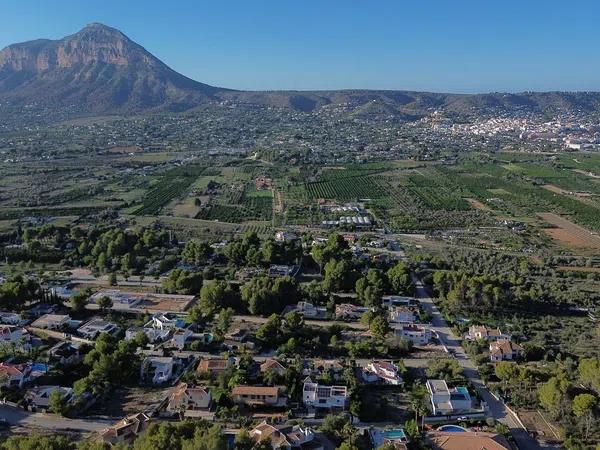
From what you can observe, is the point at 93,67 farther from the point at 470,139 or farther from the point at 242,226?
the point at 242,226

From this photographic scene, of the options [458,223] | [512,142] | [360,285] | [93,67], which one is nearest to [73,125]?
[93,67]

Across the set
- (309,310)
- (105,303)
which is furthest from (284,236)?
(105,303)

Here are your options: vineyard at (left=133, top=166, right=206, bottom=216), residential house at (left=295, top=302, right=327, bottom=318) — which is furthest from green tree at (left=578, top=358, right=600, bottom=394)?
vineyard at (left=133, top=166, right=206, bottom=216)

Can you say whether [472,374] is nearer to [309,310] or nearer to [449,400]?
[449,400]

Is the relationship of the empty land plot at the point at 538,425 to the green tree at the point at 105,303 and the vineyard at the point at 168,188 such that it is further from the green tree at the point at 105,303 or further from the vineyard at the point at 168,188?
the vineyard at the point at 168,188

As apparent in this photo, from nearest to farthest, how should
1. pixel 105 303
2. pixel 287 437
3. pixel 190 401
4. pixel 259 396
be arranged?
pixel 287 437 → pixel 190 401 → pixel 259 396 → pixel 105 303

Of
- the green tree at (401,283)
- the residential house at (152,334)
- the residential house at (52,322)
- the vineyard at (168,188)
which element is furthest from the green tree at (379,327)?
the vineyard at (168,188)

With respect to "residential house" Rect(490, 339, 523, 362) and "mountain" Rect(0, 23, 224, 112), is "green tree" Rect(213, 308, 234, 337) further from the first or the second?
"mountain" Rect(0, 23, 224, 112)
